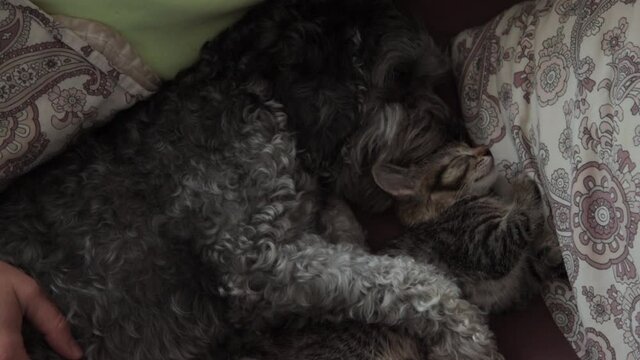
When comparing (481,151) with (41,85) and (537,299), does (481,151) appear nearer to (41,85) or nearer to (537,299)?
(537,299)

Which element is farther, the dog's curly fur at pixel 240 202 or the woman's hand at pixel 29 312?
the dog's curly fur at pixel 240 202

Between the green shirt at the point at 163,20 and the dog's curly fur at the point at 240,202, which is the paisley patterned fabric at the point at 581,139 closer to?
the dog's curly fur at the point at 240,202

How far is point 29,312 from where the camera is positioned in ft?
5.09

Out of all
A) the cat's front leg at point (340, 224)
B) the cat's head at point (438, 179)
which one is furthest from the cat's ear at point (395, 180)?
the cat's front leg at point (340, 224)

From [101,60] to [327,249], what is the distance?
62 centimetres

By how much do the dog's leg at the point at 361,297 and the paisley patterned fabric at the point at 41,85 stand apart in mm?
463

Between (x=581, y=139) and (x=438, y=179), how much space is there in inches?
13.6

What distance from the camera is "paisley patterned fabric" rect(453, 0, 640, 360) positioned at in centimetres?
159

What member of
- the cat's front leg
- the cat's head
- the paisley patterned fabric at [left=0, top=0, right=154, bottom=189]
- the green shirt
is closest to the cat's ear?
the cat's head

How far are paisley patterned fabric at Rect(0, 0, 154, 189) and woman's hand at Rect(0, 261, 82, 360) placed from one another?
0.80ft

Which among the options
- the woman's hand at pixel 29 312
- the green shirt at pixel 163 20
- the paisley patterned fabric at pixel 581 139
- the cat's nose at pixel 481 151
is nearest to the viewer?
the woman's hand at pixel 29 312

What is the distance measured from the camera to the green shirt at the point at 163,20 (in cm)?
171

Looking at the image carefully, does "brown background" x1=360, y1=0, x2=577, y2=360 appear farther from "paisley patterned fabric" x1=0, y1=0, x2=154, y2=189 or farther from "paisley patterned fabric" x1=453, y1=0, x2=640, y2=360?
"paisley patterned fabric" x1=0, y1=0, x2=154, y2=189

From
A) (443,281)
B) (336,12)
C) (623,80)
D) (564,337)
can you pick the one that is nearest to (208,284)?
(443,281)
